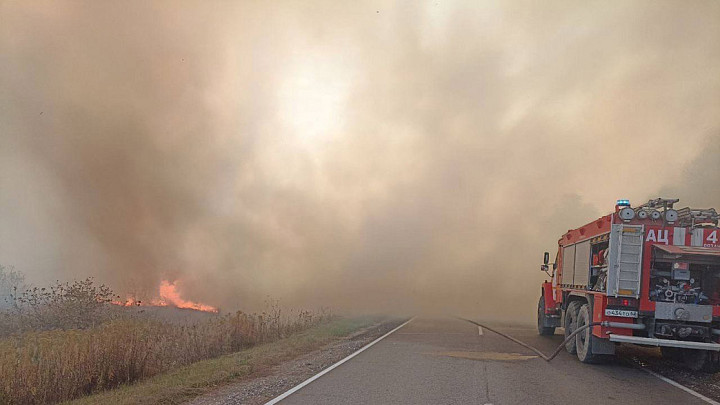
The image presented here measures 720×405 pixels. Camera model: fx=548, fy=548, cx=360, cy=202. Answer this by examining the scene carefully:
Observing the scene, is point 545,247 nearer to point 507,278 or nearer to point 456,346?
point 507,278

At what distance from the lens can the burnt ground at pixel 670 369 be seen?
9.83 m

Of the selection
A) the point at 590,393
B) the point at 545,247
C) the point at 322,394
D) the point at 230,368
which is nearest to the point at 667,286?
the point at 590,393

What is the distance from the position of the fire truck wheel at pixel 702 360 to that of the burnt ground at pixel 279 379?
24.6ft

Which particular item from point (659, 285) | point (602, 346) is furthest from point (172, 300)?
point (659, 285)

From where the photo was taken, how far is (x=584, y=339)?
494 inches

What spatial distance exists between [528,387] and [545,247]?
2994 cm

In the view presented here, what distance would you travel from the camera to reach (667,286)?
11.7 m

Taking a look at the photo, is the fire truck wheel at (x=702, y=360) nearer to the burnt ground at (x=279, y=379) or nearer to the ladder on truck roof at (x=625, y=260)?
the ladder on truck roof at (x=625, y=260)

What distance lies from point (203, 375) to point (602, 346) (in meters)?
8.34

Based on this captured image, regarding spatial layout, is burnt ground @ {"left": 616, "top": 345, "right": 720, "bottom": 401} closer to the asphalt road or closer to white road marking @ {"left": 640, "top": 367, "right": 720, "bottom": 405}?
white road marking @ {"left": 640, "top": 367, "right": 720, "bottom": 405}

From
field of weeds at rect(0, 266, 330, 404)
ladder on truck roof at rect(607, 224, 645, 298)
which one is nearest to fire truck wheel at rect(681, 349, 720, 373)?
ladder on truck roof at rect(607, 224, 645, 298)

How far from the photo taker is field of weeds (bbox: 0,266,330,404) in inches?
350

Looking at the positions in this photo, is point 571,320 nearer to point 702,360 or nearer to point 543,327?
point 702,360

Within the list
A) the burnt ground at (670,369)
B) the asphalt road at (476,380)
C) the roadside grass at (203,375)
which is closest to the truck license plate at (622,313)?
the asphalt road at (476,380)
